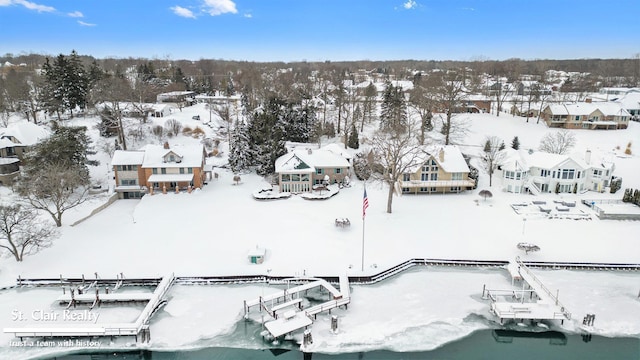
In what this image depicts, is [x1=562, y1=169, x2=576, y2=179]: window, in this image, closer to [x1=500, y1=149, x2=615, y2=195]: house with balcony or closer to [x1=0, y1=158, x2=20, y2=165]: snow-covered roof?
[x1=500, y1=149, x2=615, y2=195]: house with balcony

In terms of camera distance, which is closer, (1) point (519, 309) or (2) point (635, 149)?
(1) point (519, 309)

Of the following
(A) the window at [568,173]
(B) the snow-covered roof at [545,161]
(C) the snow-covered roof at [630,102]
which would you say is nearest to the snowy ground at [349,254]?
(A) the window at [568,173]

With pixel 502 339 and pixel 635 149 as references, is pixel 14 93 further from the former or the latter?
pixel 635 149

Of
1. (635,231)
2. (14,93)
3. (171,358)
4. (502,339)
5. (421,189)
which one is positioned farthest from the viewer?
(14,93)

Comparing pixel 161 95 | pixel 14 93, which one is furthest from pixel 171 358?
pixel 161 95

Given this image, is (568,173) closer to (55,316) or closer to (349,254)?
(349,254)

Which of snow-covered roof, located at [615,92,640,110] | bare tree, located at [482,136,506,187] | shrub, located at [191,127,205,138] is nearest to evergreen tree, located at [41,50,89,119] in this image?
shrub, located at [191,127,205,138]

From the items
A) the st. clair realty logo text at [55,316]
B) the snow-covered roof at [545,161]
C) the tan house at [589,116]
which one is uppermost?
the tan house at [589,116]

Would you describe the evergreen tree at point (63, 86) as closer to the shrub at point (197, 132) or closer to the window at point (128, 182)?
the shrub at point (197, 132)
